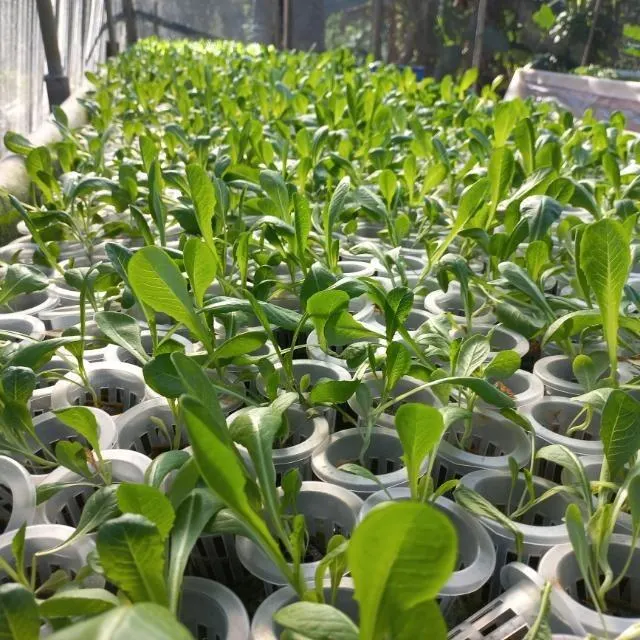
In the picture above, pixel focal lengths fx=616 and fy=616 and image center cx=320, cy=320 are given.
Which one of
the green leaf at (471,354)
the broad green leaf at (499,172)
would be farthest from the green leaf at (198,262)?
the broad green leaf at (499,172)

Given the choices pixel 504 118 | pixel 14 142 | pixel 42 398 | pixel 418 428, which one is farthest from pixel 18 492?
pixel 504 118

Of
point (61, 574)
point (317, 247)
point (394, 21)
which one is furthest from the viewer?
point (394, 21)

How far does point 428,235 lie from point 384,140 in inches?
13.6

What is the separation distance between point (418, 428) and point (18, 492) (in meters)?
0.26

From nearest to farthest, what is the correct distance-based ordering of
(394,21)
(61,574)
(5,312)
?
(61,574), (5,312), (394,21)

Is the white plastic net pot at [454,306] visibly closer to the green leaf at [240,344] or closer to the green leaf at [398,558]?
the green leaf at [240,344]

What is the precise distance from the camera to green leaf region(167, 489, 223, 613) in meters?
0.30

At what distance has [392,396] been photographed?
0.54 meters

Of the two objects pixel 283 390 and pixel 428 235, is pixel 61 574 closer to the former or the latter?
pixel 283 390

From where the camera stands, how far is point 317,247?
82 centimetres

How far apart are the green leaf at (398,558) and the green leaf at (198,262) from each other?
0.89 feet

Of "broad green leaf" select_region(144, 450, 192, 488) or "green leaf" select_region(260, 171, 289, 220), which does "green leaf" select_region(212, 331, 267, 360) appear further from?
"green leaf" select_region(260, 171, 289, 220)

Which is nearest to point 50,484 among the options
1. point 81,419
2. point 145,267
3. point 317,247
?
point 81,419

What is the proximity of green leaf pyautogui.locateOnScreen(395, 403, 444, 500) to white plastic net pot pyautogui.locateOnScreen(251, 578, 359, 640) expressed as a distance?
0.26 ft
